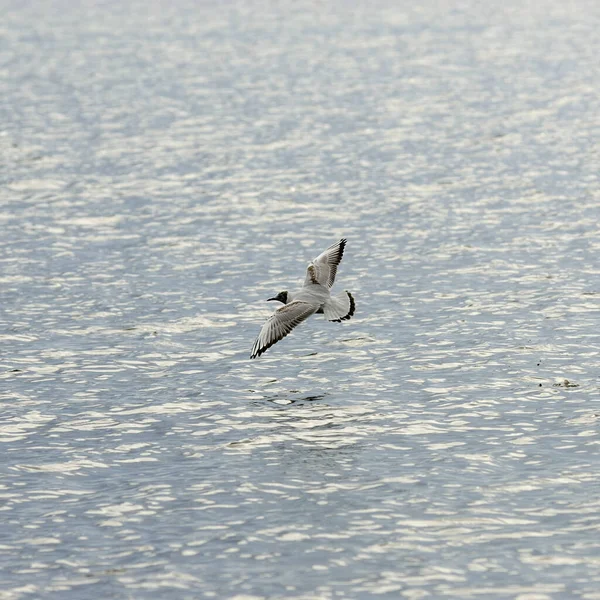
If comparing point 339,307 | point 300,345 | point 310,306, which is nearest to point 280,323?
point 310,306

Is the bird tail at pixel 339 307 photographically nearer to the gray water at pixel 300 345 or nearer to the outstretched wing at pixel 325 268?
the outstretched wing at pixel 325 268

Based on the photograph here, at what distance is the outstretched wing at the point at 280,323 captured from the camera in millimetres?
27000

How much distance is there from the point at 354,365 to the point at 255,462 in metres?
6.36

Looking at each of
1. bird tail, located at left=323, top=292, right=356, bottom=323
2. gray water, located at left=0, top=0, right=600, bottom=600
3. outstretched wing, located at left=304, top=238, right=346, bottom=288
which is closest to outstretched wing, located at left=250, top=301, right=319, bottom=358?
bird tail, located at left=323, top=292, right=356, bottom=323

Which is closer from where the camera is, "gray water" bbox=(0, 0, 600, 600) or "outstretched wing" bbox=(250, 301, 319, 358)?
"gray water" bbox=(0, 0, 600, 600)

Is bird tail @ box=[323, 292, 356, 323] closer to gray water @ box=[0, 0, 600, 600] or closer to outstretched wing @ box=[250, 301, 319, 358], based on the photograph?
outstretched wing @ box=[250, 301, 319, 358]

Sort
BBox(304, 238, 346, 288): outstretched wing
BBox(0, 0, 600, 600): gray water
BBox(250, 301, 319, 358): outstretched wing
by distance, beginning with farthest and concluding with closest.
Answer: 1. BBox(304, 238, 346, 288): outstretched wing
2. BBox(250, 301, 319, 358): outstretched wing
3. BBox(0, 0, 600, 600): gray water

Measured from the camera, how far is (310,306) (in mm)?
28047

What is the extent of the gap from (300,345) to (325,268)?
8.23 ft

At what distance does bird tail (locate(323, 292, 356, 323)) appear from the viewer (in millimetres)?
27859

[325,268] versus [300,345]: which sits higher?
[325,268]

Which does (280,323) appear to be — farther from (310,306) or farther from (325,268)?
(325,268)

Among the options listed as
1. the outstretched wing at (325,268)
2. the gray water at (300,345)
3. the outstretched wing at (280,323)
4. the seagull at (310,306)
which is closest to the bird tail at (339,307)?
the seagull at (310,306)

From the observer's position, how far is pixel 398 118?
6312 centimetres
